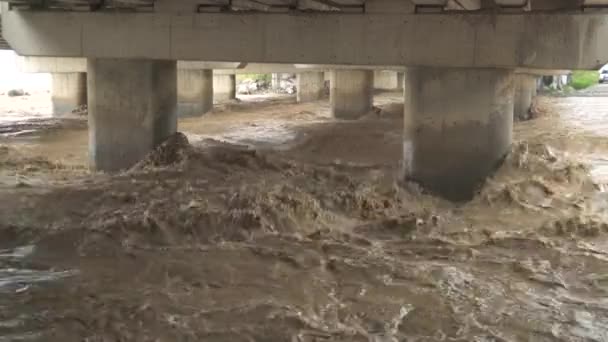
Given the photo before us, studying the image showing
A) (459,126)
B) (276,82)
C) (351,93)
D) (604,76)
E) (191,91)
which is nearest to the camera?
(459,126)

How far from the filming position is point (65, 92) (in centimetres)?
2641

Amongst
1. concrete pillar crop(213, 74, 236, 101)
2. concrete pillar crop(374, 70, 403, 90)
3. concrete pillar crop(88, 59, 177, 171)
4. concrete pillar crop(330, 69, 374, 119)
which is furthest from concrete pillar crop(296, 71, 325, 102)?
concrete pillar crop(88, 59, 177, 171)

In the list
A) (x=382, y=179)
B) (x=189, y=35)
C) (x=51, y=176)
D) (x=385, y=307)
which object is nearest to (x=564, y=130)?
(x=382, y=179)

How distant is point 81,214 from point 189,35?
159 inches

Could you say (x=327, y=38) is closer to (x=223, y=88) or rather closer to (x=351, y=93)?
(x=351, y=93)

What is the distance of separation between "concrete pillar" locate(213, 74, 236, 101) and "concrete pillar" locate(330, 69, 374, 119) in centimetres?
859

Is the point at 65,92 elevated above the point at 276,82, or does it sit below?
below

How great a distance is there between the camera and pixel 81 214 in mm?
9516

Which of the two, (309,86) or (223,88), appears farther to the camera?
(309,86)

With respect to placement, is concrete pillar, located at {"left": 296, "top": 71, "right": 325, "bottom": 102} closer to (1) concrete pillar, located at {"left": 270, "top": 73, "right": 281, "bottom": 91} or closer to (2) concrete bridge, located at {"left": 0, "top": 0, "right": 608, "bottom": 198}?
(1) concrete pillar, located at {"left": 270, "top": 73, "right": 281, "bottom": 91}

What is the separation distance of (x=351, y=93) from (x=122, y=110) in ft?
44.9

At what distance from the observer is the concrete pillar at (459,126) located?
11227 millimetres

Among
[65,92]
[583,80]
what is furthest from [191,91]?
[583,80]

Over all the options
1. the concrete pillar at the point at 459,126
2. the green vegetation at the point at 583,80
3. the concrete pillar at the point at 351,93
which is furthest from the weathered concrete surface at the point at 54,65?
the green vegetation at the point at 583,80
